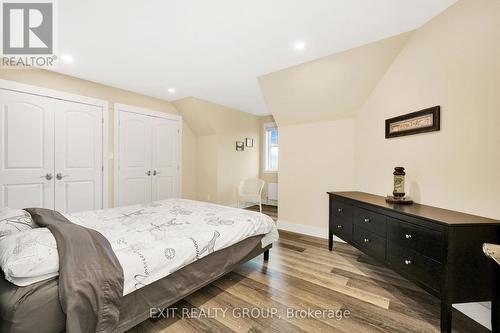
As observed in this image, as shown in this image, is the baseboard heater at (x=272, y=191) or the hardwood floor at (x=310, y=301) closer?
the hardwood floor at (x=310, y=301)

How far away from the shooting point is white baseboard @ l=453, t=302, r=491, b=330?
4.81ft

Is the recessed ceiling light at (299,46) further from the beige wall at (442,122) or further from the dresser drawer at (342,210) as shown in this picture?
the dresser drawer at (342,210)

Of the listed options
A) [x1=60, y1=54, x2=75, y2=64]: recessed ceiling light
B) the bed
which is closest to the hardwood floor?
the bed

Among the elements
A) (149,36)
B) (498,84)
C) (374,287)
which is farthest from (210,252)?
(498,84)

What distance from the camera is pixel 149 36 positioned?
2.15 meters

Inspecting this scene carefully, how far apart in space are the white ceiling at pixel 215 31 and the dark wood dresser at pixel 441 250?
1719 mm

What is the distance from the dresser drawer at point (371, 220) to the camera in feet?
6.42

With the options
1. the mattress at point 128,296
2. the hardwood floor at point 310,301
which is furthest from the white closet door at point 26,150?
the hardwood floor at point 310,301

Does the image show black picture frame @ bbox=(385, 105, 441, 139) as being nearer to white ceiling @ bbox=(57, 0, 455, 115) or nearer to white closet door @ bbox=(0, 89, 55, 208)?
white ceiling @ bbox=(57, 0, 455, 115)

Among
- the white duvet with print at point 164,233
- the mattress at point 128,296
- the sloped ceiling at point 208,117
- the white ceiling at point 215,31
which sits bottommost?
the mattress at point 128,296

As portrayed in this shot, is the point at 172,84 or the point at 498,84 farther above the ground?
the point at 172,84

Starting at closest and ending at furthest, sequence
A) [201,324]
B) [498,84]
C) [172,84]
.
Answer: [498,84]
[201,324]
[172,84]

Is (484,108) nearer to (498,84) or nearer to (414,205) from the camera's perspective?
(498,84)

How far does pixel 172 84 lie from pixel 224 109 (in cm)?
152
